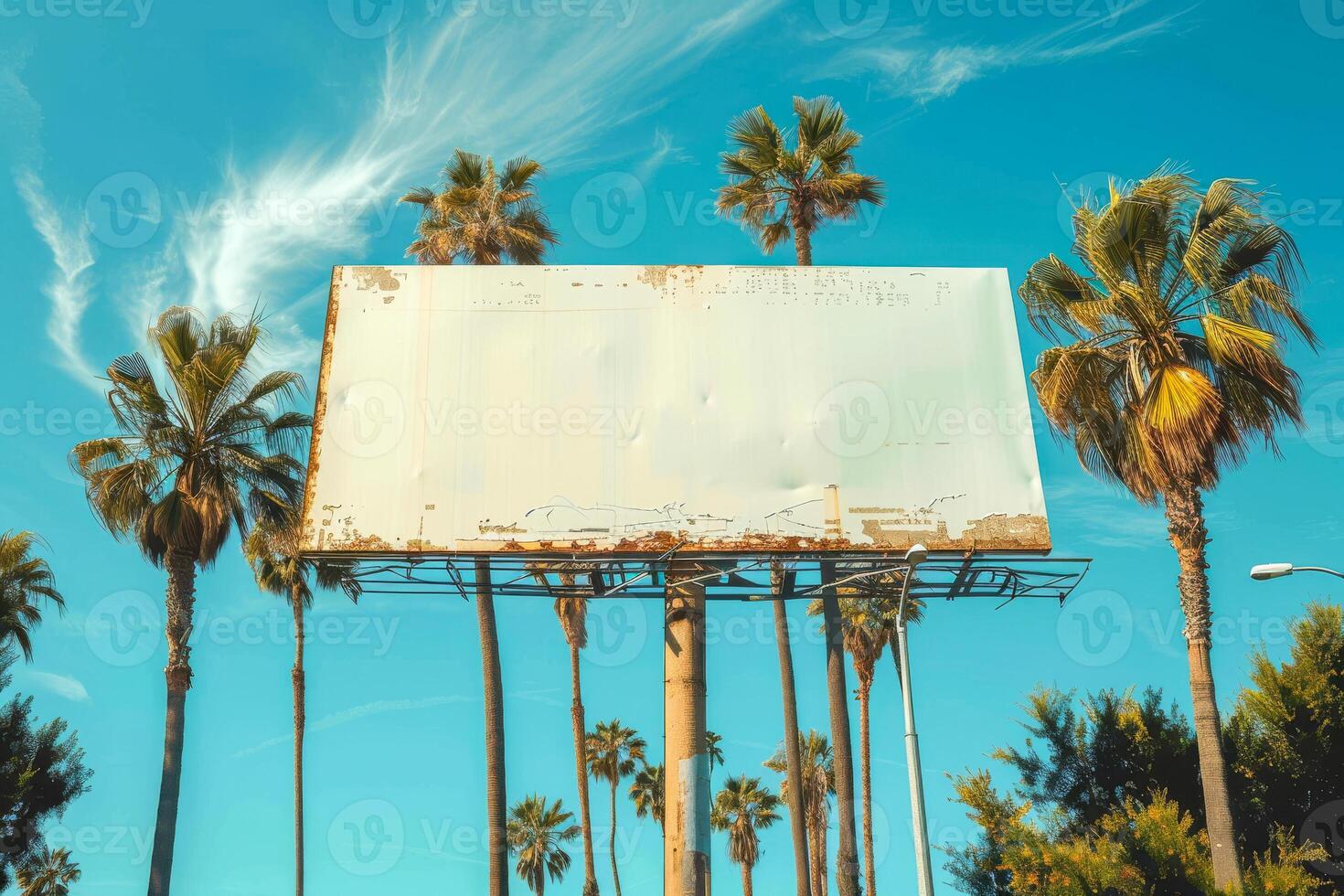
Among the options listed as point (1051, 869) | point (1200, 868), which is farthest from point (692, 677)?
point (1200, 868)

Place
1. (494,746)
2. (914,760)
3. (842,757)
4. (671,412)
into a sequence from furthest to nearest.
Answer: (842,757) < (494,746) < (671,412) < (914,760)

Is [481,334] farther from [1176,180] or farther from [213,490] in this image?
[1176,180]

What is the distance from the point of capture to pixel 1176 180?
20.1 metres

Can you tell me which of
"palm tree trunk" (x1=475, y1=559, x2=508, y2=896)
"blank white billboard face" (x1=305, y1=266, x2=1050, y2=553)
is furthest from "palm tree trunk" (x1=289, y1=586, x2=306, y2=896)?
"blank white billboard face" (x1=305, y1=266, x2=1050, y2=553)

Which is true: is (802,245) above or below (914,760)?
above

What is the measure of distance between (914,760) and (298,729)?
2545 centimetres

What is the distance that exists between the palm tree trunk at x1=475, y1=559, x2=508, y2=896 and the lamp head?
12753 millimetres

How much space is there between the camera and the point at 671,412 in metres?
18.0

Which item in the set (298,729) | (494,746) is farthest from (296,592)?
(494,746)

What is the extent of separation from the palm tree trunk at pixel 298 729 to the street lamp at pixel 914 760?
23915 millimetres

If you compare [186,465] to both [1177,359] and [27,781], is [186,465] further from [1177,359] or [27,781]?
[1177,359]

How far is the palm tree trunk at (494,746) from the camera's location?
22062 mm

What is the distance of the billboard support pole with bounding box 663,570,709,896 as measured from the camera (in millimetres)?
15812

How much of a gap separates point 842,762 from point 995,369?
39.0ft
